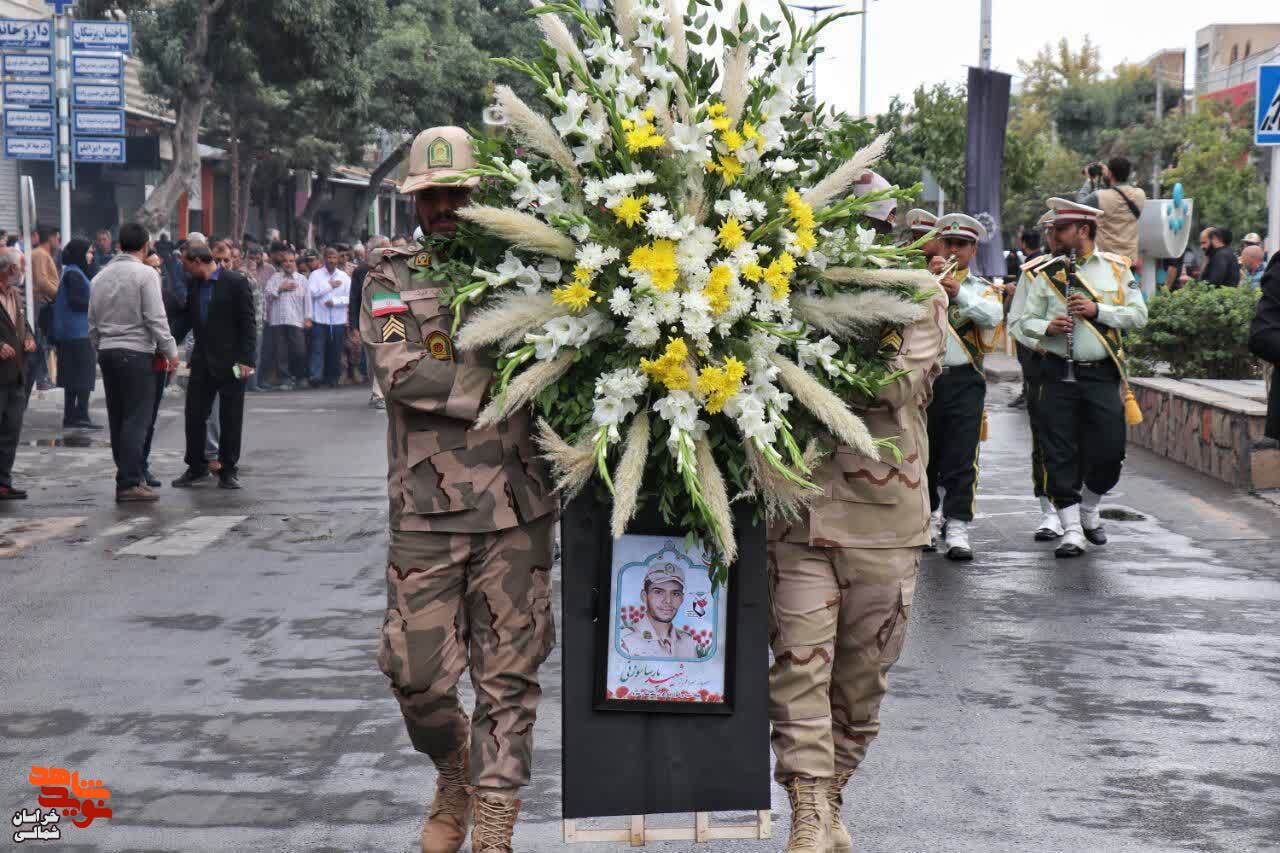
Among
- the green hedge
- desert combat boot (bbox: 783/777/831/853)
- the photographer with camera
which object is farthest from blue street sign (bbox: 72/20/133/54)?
desert combat boot (bbox: 783/777/831/853)

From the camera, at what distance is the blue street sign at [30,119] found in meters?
20.5

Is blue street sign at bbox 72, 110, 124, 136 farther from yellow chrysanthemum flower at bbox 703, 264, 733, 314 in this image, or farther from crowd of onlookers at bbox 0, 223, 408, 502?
yellow chrysanthemum flower at bbox 703, 264, 733, 314

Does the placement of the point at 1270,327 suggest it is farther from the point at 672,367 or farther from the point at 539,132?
the point at 539,132

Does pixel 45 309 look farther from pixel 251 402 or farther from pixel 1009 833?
pixel 1009 833

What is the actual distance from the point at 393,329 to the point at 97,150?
58.1 feet

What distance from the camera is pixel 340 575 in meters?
9.54

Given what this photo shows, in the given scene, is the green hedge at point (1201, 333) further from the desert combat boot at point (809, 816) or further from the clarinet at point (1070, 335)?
the desert combat boot at point (809, 816)

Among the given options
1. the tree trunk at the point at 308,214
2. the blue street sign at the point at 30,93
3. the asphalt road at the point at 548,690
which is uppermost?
the blue street sign at the point at 30,93

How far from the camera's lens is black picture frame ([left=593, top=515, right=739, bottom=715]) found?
15.1 feet

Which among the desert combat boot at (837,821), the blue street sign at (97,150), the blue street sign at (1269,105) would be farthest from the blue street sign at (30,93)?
the desert combat boot at (837,821)

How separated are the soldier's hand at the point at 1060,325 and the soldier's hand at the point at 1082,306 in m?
0.07

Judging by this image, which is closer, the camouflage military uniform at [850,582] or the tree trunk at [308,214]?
the camouflage military uniform at [850,582]

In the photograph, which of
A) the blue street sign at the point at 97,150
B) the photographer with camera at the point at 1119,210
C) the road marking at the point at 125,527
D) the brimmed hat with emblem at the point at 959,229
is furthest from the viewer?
the blue street sign at the point at 97,150

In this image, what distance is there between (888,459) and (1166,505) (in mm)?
7877
